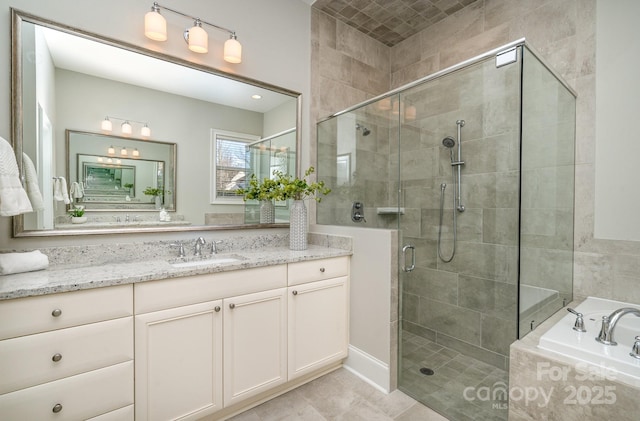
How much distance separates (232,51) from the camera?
2082 mm

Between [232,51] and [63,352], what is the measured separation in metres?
1.96

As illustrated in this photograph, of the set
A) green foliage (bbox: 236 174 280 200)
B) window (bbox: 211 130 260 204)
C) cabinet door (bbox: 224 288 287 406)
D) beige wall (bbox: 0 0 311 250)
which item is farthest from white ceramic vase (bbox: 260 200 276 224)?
cabinet door (bbox: 224 288 287 406)

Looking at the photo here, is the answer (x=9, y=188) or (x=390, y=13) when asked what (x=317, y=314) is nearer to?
(x=9, y=188)

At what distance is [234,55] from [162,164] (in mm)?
920

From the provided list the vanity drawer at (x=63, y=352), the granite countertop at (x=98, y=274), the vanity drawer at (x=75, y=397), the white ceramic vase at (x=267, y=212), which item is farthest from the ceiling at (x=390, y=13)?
the vanity drawer at (x=75, y=397)

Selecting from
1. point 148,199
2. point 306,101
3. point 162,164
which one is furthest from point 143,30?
point 306,101

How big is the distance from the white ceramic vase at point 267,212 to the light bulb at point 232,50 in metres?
1.05

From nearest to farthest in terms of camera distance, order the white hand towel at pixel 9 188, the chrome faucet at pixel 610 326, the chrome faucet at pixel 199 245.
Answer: the white hand towel at pixel 9 188
the chrome faucet at pixel 610 326
the chrome faucet at pixel 199 245

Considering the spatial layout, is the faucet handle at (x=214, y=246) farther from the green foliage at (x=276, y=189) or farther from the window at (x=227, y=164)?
the green foliage at (x=276, y=189)

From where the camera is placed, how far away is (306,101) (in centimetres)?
262

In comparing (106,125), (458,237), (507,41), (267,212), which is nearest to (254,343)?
(267,212)

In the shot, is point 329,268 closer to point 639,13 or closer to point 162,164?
point 162,164

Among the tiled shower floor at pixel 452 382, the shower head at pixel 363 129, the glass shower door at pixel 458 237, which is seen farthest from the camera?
the shower head at pixel 363 129

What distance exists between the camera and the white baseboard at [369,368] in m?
1.93
